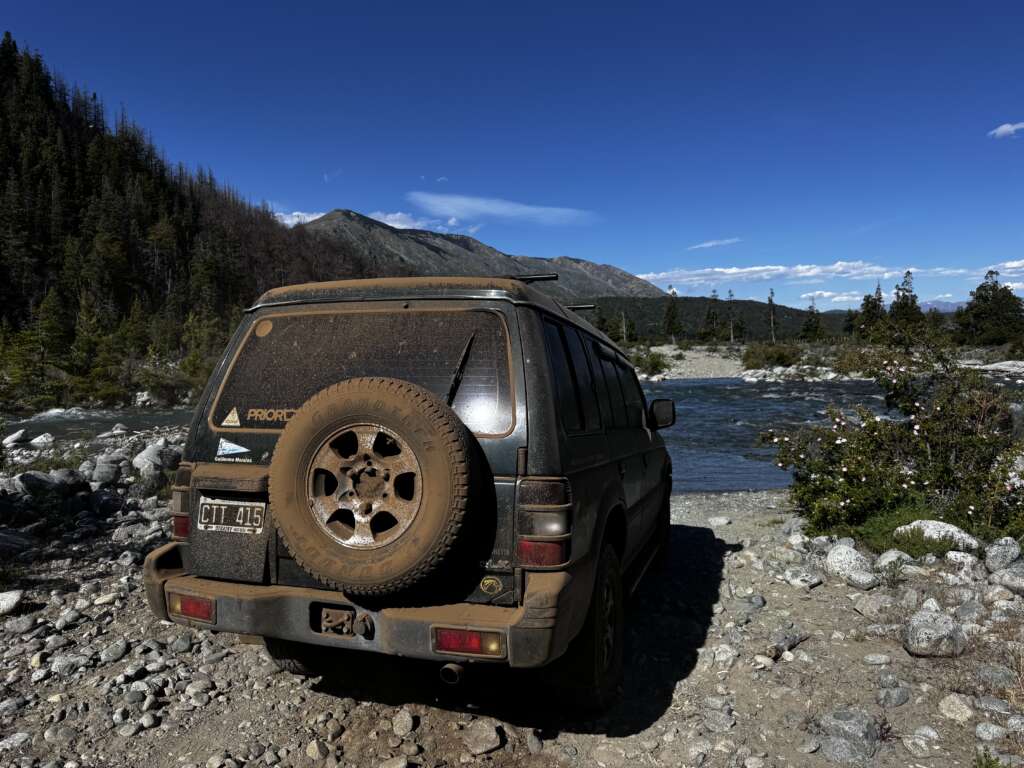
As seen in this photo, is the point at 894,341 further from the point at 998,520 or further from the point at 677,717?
the point at 677,717

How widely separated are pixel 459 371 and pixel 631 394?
2613 millimetres

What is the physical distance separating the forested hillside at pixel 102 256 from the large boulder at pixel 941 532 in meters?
29.6

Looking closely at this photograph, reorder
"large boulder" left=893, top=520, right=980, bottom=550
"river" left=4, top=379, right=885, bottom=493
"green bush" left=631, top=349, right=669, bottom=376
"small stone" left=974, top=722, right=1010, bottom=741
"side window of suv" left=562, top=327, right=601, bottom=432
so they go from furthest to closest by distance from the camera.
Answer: "green bush" left=631, top=349, right=669, bottom=376 → "river" left=4, top=379, right=885, bottom=493 → "large boulder" left=893, top=520, right=980, bottom=550 → "side window of suv" left=562, top=327, right=601, bottom=432 → "small stone" left=974, top=722, right=1010, bottom=741

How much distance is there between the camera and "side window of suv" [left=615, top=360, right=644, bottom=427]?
4830 millimetres

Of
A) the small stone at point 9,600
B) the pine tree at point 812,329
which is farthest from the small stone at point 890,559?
the pine tree at point 812,329

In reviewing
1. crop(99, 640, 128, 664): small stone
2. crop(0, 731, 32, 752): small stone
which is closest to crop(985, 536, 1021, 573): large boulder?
crop(99, 640, 128, 664): small stone

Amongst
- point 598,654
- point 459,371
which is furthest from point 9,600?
point 598,654

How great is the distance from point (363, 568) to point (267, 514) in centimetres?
62

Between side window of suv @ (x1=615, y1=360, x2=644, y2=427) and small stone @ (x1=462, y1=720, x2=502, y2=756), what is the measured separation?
227 centimetres

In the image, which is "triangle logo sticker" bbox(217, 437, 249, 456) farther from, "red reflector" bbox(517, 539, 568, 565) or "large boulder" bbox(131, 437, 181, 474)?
"large boulder" bbox(131, 437, 181, 474)

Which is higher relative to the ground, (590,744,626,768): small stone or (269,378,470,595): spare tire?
(269,378,470,595): spare tire

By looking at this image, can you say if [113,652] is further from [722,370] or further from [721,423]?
[722,370]

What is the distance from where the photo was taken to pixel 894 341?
313 inches

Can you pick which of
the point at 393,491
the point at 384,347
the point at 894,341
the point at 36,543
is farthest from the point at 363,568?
the point at 894,341
